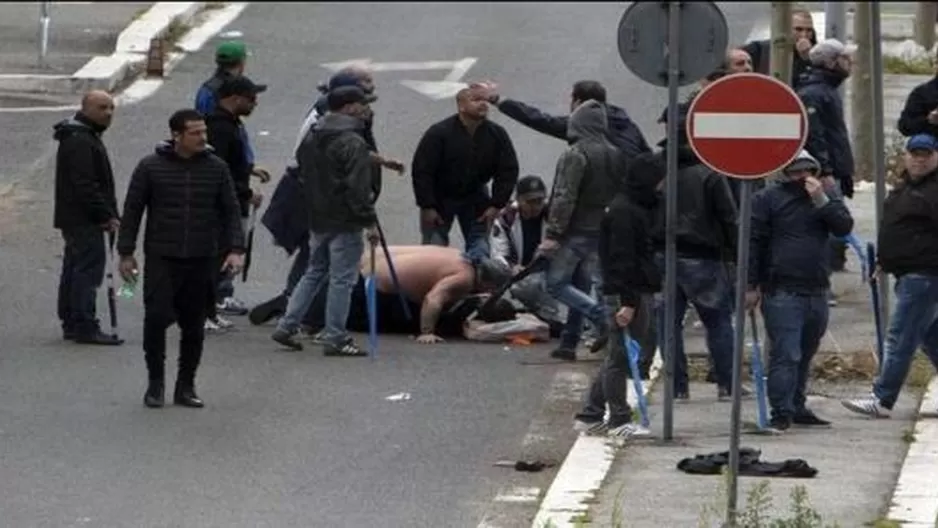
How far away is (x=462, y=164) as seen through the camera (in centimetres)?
1809

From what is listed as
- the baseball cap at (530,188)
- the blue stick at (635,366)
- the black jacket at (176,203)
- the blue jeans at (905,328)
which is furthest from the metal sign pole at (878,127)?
the black jacket at (176,203)

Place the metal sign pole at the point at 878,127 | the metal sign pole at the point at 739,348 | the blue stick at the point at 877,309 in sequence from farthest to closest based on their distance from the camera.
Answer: the blue stick at the point at 877,309, the metal sign pole at the point at 878,127, the metal sign pole at the point at 739,348

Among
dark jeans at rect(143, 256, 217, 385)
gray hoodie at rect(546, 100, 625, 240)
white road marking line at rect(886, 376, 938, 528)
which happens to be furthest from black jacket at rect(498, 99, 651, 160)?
dark jeans at rect(143, 256, 217, 385)

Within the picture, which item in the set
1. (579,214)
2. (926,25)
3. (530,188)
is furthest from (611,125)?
(926,25)

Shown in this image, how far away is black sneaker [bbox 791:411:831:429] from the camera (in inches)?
590

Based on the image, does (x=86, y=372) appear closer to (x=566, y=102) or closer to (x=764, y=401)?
(x=764, y=401)

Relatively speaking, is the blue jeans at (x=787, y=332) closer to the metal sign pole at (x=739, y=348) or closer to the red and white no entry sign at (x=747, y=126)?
the metal sign pole at (x=739, y=348)

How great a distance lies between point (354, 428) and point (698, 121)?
3221mm

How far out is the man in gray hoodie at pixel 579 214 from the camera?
1642cm

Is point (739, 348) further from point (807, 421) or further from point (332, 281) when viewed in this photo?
point (332, 281)

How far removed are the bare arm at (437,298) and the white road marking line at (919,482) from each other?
3.59 metres

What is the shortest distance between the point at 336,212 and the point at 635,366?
3059 millimetres

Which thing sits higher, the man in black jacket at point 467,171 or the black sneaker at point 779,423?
the man in black jacket at point 467,171

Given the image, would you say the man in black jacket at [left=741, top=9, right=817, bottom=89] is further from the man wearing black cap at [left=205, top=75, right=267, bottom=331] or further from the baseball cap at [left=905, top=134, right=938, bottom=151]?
the baseball cap at [left=905, top=134, right=938, bottom=151]
